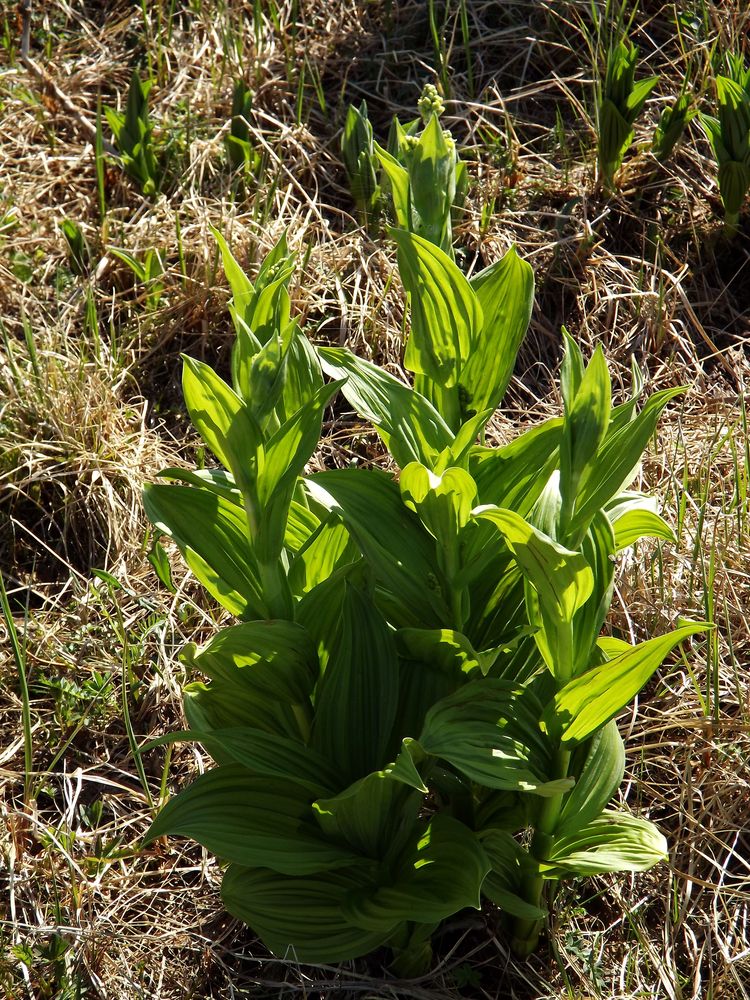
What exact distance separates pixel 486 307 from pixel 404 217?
9.0 inches

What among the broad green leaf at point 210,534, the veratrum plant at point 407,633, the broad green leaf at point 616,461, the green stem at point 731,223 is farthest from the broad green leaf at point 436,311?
the green stem at point 731,223

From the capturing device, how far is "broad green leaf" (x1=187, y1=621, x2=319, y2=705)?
170 cm

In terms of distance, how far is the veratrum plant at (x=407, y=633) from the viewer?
5.40 feet

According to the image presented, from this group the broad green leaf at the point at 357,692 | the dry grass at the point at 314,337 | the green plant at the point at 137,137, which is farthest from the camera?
the green plant at the point at 137,137

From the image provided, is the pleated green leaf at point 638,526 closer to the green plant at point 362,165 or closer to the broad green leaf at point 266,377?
the broad green leaf at point 266,377

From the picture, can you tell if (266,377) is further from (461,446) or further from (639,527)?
(639,527)

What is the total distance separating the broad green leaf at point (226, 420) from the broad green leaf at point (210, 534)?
12 centimetres

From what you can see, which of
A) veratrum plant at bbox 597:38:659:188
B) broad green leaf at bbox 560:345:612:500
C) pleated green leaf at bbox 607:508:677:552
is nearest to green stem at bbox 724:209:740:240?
veratrum plant at bbox 597:38:659:188

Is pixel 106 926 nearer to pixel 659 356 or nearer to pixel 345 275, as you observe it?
pixel 345 275

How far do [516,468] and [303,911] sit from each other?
98 centimetres

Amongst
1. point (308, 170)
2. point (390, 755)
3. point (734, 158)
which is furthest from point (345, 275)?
point (390, 755)

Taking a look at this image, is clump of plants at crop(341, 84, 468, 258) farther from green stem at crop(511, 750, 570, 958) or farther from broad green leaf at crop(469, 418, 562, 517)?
green stem at crop(511, 750, 570, 958)

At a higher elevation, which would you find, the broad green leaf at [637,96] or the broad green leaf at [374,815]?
the broad green leaf at [637,96]

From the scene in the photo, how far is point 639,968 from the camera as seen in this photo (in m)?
2.11
